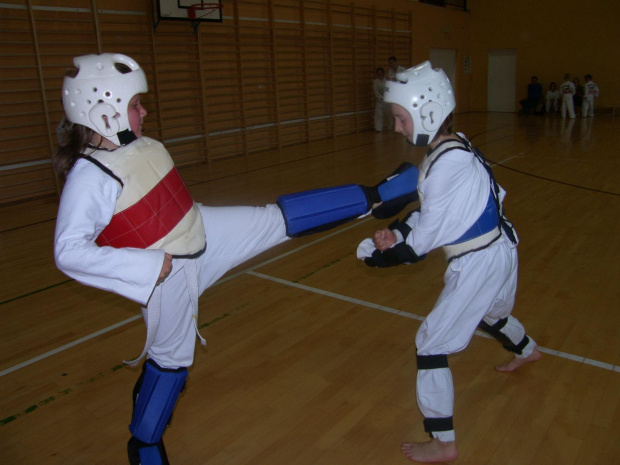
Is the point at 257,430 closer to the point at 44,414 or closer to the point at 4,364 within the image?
the point at 44,414

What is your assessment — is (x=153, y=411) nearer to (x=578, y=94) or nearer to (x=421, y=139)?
(x=421, y=139)

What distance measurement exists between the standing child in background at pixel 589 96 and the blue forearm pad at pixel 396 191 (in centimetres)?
1535

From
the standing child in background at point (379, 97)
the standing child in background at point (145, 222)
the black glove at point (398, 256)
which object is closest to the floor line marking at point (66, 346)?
the standing child in background at point (145, 222)

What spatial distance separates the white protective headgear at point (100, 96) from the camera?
1707mm

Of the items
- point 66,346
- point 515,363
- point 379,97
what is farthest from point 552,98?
point 66,346

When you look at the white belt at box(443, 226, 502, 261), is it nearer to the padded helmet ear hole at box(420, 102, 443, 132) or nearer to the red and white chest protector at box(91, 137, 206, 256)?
the padded helmet ear hole at box(420, 102, 443, 132)

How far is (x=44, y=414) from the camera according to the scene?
270cm

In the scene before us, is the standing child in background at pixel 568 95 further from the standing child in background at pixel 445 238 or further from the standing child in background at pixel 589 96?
the standing child in background at pixel 445 238

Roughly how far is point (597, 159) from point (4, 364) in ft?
30.9

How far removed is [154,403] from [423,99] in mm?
1655

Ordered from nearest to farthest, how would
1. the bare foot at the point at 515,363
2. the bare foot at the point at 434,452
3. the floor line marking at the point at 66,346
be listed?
1. the bare foot at the point at 434,452
2. the bare foot at the point at 515,363
3. the floor line marking at the point at 66,346

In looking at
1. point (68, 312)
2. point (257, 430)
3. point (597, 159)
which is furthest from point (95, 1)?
point (597, 159)

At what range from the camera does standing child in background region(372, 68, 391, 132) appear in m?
13.2

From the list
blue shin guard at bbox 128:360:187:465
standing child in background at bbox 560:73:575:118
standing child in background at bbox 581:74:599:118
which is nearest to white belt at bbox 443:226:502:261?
blue shin guard at bbox 128:360:187:465
